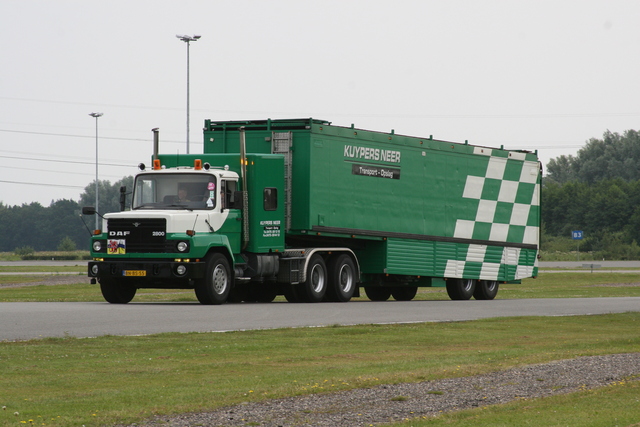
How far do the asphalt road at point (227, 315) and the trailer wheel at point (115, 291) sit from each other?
98cm

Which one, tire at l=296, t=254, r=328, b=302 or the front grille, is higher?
the front grille

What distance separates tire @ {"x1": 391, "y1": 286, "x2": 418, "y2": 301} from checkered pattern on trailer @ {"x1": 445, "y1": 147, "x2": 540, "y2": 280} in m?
1.90

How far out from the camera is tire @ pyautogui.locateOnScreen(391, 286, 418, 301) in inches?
1156

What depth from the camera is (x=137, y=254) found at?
2155cm

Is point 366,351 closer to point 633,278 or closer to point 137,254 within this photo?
point 137,254

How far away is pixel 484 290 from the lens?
29422 mm

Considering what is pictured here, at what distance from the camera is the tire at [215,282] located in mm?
21609

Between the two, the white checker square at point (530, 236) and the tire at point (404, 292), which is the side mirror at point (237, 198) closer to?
the tire at point (404, 292)

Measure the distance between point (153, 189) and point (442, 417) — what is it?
1447cm

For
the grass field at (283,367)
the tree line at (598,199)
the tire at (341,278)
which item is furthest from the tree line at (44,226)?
the grass field at (283,367)

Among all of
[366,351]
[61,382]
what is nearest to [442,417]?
[61,382]

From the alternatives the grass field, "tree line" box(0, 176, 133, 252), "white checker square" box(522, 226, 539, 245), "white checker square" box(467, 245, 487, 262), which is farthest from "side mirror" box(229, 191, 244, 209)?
"tree line" box(0, 176, 133, 252)

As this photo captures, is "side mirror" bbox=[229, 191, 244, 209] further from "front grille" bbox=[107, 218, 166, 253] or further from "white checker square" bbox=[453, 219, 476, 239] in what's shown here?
"white checker square" bbox=[453, 219, 476, 239]

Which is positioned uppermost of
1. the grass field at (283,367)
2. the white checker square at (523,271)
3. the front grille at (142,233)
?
the front grille at (142,233)
